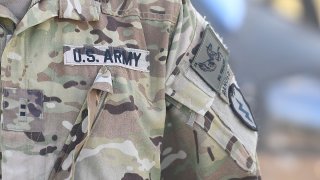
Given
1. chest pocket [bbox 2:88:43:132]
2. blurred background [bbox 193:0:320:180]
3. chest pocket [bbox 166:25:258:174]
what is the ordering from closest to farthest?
chest pocket [bbox 2:88:43:132] → chest pocket [bbox 166:25:258:174] → blurred background [bbox 193:0:320:180]

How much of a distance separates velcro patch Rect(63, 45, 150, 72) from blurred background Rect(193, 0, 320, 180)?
3420 millimetres

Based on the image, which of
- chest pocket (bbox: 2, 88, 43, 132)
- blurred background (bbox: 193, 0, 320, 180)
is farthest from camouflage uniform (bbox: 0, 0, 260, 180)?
blurred background (bbox: 193, 0, 320, 180)

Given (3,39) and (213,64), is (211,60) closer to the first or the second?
(213,64)

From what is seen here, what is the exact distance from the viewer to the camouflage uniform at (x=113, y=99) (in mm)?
1433

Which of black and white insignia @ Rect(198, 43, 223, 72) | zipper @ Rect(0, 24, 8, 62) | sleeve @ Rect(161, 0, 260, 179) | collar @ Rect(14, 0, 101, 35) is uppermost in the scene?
collar @ Rect(14, 0, 101, 35)

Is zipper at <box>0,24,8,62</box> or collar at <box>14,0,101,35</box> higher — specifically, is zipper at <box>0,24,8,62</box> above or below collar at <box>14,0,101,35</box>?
below

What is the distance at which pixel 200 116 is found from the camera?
1.58 m

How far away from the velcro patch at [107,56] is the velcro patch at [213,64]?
112 mm

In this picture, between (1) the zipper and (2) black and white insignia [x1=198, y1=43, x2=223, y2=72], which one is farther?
(2) black and white insignia [x1=198, y1=43, x2=223, y2=72]

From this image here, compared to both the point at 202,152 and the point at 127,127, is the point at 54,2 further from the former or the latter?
the point at 202,152

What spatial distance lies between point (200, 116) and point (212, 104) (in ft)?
0.15

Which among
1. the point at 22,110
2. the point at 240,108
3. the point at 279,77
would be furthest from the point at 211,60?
the point at 279,77

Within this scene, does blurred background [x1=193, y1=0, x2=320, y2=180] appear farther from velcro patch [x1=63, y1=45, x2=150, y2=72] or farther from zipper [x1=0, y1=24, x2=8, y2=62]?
zipper [x1=0, y1=24, x2=8, y2=62]

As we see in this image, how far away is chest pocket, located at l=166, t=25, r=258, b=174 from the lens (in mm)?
1567
